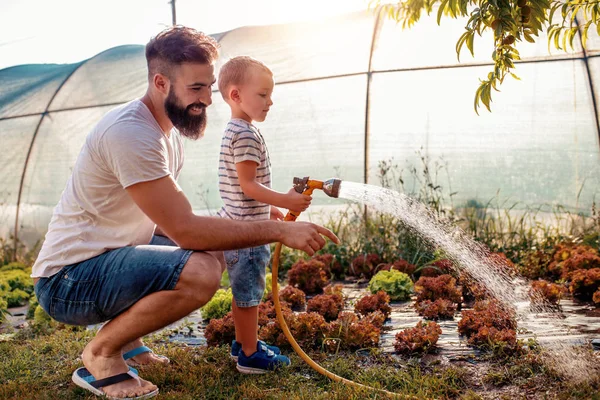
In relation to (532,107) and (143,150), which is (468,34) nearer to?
(143,150)

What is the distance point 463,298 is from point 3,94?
25.0ft

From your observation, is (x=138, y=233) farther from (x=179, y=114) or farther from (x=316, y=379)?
(x=316, y=379)

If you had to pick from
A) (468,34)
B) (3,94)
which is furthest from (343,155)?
(3,94)

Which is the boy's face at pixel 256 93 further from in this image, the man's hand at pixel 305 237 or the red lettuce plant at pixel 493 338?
the red lettuce plant at pixel 493 338

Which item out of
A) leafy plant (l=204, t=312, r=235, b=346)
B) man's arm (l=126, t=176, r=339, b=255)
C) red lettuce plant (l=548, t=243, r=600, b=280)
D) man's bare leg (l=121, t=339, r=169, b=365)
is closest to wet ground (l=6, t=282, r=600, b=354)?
leafy plant (l=204, t=312, r=235, b=346)

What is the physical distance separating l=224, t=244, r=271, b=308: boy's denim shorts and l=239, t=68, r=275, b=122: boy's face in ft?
2.51

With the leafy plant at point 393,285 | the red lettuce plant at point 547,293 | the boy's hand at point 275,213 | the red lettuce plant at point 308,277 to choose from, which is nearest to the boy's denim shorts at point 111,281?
the boy's hand at point 275,213

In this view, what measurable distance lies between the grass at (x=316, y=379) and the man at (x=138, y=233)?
0.29 m

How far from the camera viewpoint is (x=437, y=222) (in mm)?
6453

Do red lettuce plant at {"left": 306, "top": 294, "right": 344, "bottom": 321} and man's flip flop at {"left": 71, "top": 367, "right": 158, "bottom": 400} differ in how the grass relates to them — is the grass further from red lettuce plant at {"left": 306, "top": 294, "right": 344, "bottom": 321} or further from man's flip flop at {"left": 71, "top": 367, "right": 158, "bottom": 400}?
red lettuce plant at {"left": 306, "top": 294, "right": 344, "bottom": 321}

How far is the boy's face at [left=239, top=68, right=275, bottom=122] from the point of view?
11.9ft

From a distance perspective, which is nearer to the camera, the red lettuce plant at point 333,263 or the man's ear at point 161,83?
the man's ear at point 161,83

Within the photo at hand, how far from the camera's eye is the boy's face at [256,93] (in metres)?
3.62

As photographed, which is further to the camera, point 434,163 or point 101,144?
point 434,163
